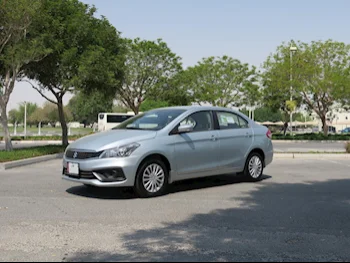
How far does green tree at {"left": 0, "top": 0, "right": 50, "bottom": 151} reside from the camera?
566 inches

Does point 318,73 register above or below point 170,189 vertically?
above

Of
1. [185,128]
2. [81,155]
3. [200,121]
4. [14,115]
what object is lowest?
[81,155]

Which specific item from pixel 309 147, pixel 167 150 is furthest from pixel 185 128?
pixel 309 147

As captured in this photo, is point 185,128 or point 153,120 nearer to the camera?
point 185,128

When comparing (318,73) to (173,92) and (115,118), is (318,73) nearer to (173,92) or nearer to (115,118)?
(173,92)

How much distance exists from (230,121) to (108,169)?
3.03 metres

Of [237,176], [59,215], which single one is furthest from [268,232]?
[237,176]

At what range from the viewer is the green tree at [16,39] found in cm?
1437

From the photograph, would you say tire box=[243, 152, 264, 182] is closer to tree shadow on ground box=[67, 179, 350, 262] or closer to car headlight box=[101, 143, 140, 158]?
tree shadow on ground box=[67, 179, 350, 262]

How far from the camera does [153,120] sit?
809 centimetres

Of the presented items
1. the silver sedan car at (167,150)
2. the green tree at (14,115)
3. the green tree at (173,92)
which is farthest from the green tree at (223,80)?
the green tree at (14,115)

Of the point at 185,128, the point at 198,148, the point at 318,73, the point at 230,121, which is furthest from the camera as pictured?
the point at 318,73

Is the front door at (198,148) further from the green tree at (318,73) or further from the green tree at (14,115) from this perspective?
the green tree at (14,115)

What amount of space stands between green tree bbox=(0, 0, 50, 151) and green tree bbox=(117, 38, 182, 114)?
22.2 m
